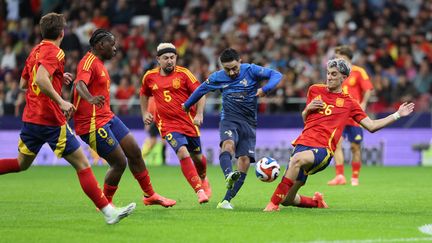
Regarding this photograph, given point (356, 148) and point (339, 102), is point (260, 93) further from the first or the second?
point (356, 148)

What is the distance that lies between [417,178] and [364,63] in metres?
7.55

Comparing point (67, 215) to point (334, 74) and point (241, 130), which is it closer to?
point (241, 130)

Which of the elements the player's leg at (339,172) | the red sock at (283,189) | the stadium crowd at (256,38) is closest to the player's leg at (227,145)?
the red sock at (283,189)

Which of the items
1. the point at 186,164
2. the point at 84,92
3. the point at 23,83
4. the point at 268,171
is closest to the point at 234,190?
the point at 268,171

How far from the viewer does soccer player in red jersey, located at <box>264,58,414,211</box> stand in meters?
11.8

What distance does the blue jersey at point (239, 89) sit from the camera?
1310cm

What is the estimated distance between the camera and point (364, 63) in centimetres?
2659

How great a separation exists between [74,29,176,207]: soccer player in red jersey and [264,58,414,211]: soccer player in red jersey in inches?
77.0

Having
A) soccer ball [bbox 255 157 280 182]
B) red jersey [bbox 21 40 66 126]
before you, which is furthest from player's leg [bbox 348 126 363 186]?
red jersey [bbox 21 40 66 126]

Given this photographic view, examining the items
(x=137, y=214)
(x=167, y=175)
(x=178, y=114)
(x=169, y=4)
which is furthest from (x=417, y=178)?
(x=169, y=4)

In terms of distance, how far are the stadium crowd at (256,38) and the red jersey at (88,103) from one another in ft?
45.6

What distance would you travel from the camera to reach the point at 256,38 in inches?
1107

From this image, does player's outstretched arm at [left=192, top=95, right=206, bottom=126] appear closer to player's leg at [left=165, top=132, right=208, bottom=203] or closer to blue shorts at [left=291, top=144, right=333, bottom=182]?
player's leg at [left=165, top=132, right=208, bottom=203]

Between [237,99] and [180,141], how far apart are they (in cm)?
110
